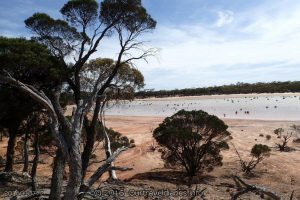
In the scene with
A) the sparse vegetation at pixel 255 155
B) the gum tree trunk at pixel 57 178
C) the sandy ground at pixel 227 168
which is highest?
the gum tree trunk at pixel 57 178

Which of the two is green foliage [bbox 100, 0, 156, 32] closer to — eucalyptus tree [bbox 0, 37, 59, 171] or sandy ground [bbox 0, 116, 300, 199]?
eucalyptus tree [bbox 0, 37, 59, 171]

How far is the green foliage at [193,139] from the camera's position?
1816 cm

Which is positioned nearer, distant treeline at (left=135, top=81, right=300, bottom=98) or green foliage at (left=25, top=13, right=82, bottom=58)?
green foliage at (left=25, top=13, right=82, bottom=58)

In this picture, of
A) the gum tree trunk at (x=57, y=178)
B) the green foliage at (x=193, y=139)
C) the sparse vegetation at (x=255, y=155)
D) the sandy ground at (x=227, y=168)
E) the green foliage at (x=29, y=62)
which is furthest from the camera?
the sparse vegetation at (x=255, y=155)

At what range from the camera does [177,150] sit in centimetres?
1875

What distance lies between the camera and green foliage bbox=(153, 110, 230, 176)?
1816 centimetres

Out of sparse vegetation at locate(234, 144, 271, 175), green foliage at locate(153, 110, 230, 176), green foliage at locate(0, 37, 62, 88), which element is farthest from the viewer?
sparse vegetation at locate(234, 144, 271, 175)

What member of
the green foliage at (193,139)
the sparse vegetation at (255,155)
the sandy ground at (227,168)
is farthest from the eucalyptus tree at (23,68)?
the sparse vegetation at (255,155)

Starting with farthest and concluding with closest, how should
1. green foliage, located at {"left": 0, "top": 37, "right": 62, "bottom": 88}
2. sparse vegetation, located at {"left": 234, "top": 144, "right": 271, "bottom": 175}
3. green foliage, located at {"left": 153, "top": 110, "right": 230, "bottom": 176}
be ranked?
1. sparse vegetation, located at {"left": 234, "top": 144, "right": 271, "bottom": 175}
2. green foliage, located at {"left": 153, "top": 110, "right": 230, "bottom": 176}
3. green foliage, located at {"left": 0, "top": 37, "right": 62, "bottom": 88}

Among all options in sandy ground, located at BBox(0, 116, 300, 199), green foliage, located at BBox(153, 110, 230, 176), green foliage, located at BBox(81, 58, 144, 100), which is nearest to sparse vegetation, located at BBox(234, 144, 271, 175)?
sandy ground, located at BBox(0, 116, 300, 199)

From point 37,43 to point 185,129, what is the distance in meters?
8.38

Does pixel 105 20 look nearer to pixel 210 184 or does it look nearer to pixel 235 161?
pixel 210 184

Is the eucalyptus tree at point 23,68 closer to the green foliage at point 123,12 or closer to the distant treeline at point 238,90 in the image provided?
the green foliage at point 123,12

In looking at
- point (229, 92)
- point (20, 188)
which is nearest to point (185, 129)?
point (20, 188)
